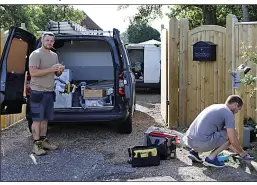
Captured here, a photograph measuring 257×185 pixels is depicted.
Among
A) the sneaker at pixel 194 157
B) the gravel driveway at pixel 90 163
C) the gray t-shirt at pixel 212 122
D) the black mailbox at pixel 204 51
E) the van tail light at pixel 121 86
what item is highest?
the black mailbox at pixel 204 51

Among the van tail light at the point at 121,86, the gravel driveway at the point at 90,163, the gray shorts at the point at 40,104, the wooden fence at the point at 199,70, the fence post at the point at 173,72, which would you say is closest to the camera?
the gravel driveway at the point at 90,163

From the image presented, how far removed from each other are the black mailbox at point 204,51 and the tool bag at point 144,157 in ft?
8.61

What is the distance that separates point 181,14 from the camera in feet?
73.7

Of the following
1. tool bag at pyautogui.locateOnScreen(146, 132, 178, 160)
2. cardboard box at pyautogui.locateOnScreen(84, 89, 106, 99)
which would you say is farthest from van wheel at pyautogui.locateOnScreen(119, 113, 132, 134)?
tool bag at pyautogui.locateOnScreen(146, 132, 178, 160)

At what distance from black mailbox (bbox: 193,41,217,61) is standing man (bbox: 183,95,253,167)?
2.12 m

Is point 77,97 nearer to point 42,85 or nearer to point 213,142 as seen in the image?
point 42,85

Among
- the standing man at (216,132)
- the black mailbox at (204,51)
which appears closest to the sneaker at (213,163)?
the standing man at (216,132)

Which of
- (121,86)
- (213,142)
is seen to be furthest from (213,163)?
(121,86)

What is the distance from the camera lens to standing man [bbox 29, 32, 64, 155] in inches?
205

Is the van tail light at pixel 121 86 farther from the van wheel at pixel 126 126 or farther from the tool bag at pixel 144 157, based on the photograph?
the tool bag at pixel 144 157

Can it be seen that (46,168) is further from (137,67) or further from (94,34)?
(137,67)

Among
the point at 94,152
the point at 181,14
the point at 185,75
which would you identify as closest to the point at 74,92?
the point at 94,152

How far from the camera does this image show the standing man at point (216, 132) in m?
4.59

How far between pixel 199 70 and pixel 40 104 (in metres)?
3.03
